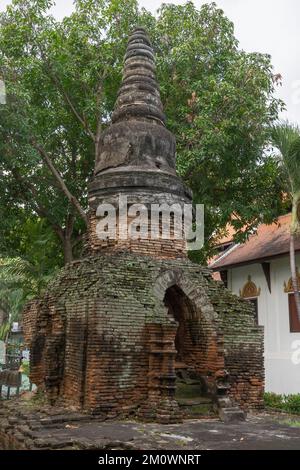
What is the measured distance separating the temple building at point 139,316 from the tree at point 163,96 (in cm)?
357

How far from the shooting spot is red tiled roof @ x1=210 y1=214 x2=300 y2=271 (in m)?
15.5

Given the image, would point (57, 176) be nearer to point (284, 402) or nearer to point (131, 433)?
point (284, 402)

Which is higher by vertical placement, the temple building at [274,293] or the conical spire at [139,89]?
the conical spire at [139,89]

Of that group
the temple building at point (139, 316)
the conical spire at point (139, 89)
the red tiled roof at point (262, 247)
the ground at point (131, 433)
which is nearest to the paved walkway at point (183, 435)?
the ground at point (131, 433)

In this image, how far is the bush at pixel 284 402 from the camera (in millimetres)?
13086

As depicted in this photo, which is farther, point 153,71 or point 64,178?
point 64,178

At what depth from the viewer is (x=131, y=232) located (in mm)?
10133

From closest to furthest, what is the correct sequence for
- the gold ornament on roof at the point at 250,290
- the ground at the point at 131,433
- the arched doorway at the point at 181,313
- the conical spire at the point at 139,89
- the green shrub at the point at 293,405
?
the ground at the point at 131,433, the arched doorway at the point at 181,313, the conical spire at the point at 139,89, the green shrub at the point at 293,405, the gold ornament on roof at the point at 250,290

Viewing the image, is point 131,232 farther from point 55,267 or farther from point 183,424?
point 55,267

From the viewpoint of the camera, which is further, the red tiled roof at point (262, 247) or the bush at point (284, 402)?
the red tiled roof at point (262, 247)

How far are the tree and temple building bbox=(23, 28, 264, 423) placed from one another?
3.57 m

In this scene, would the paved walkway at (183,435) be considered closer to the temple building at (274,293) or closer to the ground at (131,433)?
the ground at (131,433)

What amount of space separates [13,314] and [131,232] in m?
18.7
